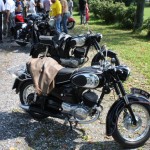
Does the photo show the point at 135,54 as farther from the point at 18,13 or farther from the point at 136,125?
the point at 136,125

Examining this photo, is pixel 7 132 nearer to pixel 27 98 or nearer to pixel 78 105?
pixel 27 98

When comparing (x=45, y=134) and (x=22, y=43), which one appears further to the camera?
(x=22, y=43)

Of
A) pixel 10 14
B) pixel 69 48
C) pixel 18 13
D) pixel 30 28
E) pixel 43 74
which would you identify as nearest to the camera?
pixel 43 74

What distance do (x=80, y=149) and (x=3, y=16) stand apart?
9840 mm

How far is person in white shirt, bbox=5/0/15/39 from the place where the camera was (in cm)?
1294

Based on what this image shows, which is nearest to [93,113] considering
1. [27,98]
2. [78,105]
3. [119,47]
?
[78,105]

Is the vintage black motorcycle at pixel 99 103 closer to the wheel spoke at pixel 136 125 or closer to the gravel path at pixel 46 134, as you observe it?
the wheel spoke at pixel 136 125

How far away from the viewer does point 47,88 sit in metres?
5.00

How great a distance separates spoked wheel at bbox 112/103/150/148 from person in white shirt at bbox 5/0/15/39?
29.1 ft

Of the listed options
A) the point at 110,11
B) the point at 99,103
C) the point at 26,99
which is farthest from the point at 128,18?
the point at 99,103

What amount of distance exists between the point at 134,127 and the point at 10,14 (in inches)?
383

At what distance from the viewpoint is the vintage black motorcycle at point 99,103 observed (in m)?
4.69

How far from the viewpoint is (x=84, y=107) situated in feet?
16.2

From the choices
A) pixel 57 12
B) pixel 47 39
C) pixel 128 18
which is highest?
pixel 57 12
